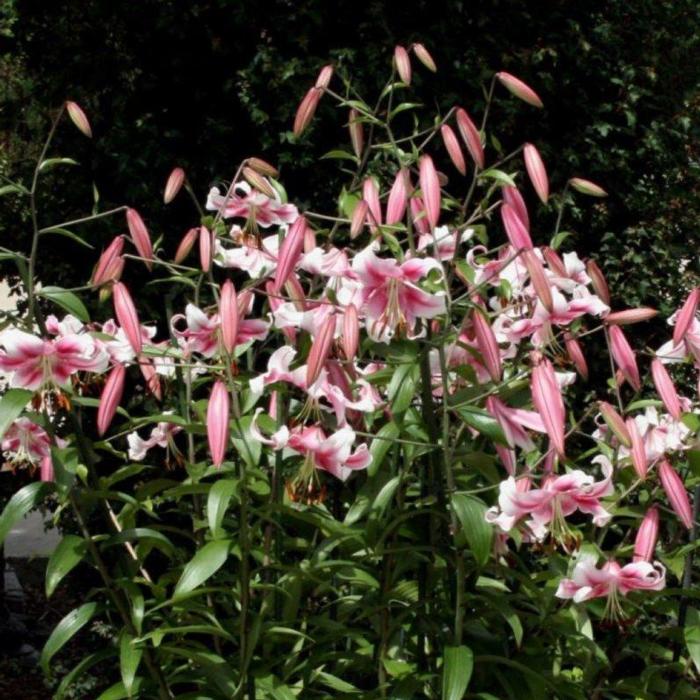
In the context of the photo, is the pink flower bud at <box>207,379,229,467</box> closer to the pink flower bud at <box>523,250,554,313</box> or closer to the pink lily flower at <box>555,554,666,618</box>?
the pink flower bud at <box>523,250,554,313</box>

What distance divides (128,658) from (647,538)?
0.76 m

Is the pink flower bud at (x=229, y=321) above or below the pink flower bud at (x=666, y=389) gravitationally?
above

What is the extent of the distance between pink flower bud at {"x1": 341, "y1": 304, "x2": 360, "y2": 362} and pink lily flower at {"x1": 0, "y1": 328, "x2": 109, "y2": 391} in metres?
0.37

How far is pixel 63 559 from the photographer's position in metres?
1.88

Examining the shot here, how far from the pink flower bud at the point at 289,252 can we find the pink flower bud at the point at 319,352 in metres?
0.14

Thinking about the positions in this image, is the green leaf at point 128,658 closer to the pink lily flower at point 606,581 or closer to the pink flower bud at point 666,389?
the pink lily flower at point 606,581

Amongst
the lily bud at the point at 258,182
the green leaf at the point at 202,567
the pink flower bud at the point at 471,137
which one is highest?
the pink flower bud at the point at 471,137

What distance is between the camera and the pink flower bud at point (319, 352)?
5.45ft

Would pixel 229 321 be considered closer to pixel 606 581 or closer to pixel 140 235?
pixel 140 235

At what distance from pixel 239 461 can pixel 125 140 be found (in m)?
2.14

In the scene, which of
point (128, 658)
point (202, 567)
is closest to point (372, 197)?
point (202, 567)

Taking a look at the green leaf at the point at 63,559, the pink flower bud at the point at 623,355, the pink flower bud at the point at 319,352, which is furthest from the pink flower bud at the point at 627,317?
the green leaf at the point at 63,559

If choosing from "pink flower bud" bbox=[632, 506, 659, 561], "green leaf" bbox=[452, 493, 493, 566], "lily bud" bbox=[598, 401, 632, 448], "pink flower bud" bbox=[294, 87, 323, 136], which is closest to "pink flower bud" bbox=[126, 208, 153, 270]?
"pink flower bud" bbox=[294, 87, 323, 136]

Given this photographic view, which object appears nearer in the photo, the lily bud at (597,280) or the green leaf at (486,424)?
the green leaf at (486,424)
